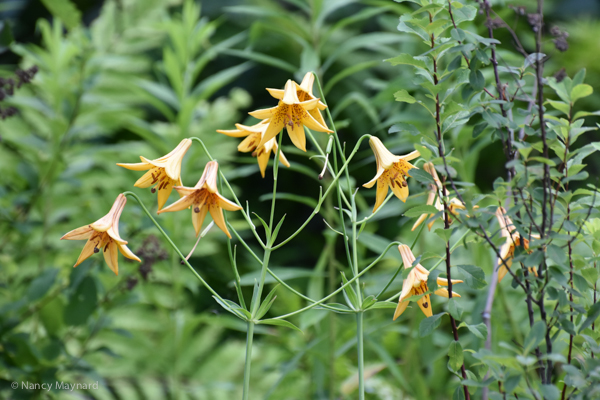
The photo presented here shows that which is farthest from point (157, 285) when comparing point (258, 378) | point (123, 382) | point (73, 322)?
point (73, 322)

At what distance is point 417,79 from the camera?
1.92ft

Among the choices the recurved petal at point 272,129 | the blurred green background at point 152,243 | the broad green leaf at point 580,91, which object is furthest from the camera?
the blurred green background at point 152,243

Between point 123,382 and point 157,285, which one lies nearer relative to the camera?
point 123,382

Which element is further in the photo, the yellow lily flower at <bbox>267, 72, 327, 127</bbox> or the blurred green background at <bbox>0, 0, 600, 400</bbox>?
the blurred green background at <bbox>0, 0, 600, 400</bbox>

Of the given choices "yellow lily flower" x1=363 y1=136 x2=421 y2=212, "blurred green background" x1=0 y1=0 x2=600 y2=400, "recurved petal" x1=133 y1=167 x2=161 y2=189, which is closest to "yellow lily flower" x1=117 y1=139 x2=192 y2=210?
"recurved petal" x1=133 y1=167 x2=161 y2=189

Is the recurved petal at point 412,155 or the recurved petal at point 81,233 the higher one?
the recurved petal at point 412,155

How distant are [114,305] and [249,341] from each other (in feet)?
2.52

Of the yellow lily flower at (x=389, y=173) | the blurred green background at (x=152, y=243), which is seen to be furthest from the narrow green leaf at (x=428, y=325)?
the blurred green background at (x=152, y=243)

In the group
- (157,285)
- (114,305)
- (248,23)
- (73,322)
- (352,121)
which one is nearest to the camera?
(73,322)

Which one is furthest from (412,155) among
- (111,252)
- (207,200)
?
(111,252)

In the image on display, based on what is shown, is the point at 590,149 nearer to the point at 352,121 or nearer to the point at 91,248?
the point at 91,248

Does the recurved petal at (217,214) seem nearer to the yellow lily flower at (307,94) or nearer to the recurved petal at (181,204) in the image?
the recurved petal at (181,204)

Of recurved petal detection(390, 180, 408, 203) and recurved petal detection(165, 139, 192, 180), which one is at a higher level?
recurved petal detection(165, 139, 192, 180)

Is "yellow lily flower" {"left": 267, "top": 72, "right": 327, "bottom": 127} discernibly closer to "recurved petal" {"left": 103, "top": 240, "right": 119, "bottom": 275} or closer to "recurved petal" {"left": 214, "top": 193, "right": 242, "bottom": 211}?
"recurved petal" {"left": 214, "top": 193, "right": 242, "bottom": 211}
